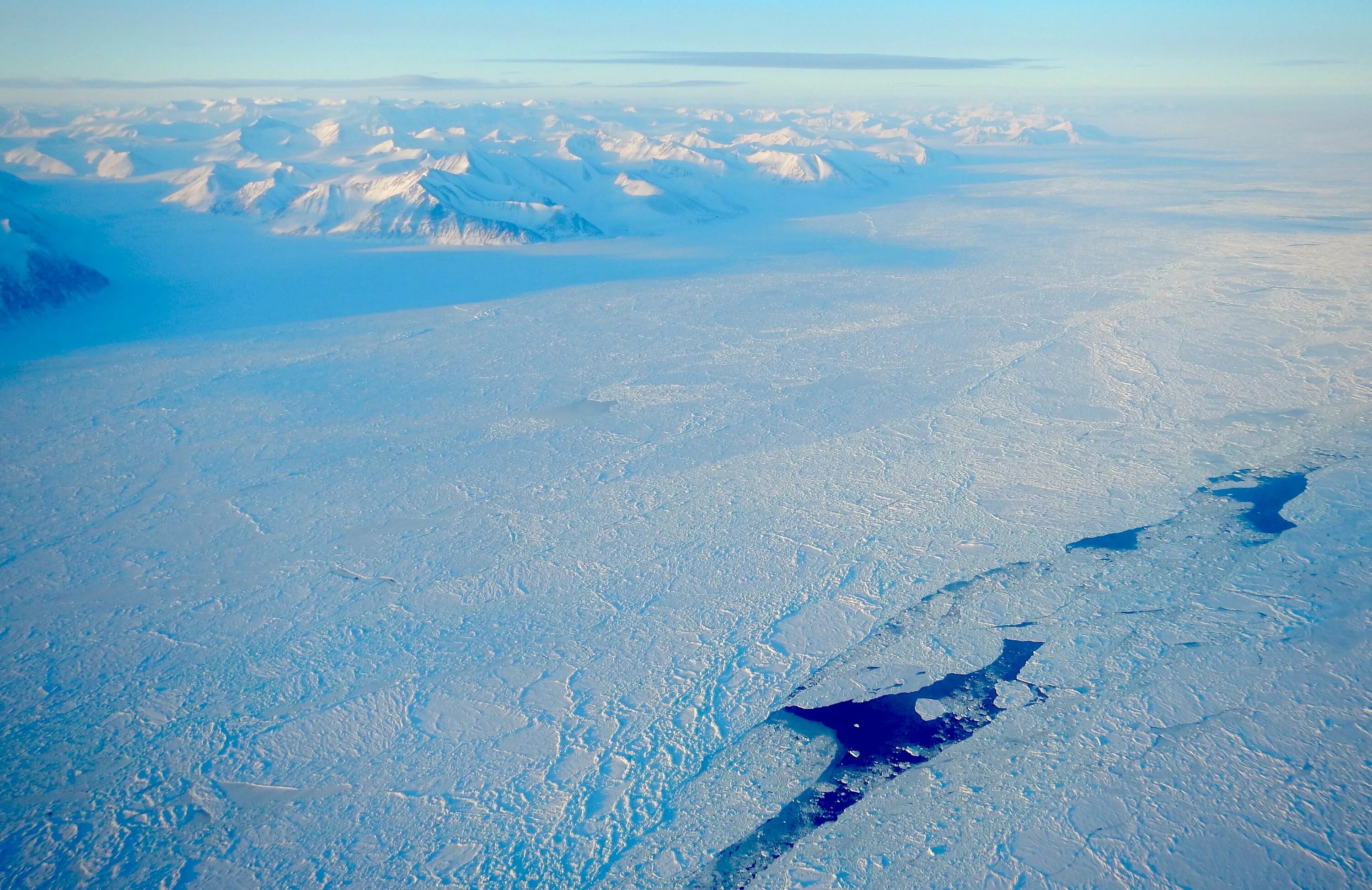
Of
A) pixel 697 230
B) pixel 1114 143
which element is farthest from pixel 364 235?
pixel 1114 143

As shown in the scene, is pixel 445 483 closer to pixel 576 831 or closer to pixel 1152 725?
pixel 576 831

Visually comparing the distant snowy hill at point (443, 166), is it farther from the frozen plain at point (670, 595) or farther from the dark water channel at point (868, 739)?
the dark water channel at point (868, 739)

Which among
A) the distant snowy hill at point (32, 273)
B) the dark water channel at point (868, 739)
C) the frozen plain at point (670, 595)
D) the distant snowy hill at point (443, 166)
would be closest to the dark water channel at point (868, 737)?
the dark water channel at point (868, 739)

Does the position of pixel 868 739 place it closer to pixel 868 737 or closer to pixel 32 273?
pixel 868 737

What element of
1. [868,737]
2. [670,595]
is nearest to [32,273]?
[670,595]

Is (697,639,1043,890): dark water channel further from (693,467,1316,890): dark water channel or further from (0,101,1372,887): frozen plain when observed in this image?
(0,101,1372,887): frozen plain

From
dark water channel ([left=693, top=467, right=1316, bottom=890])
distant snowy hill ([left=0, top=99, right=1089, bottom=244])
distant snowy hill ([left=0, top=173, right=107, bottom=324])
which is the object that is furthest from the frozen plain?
distant snowy hill ([left=0, top=99, right=1089, bottom=244])

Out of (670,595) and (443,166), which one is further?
(443,166)
